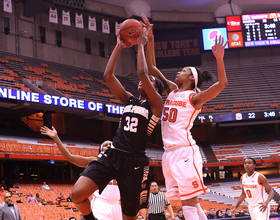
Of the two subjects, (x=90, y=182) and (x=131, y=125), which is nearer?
(x=90, y=182)

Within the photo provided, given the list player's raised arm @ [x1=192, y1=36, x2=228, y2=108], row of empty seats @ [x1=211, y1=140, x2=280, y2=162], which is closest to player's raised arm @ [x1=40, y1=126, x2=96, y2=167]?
player's raised arm @ [x1=192, y1=36, x2=228, y2=108]

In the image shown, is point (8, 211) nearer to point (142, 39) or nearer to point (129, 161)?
point (129, 161)

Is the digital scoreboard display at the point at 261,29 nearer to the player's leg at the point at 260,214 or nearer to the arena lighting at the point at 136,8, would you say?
the arena lighting at the point at 136,8

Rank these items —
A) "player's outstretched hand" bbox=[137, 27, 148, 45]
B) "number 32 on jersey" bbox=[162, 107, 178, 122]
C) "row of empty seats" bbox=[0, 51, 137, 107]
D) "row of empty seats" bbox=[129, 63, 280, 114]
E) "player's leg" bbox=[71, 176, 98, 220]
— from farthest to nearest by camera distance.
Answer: "row of empty seats" bbox=[129, 63, 280, 114] < "row of empty seats" bbox=[0, 51, 137, 107] < "number 32 on jersey" bbox=[162, 107, 178, 122] < "player's outstretched hand" bbox=[137, 27, 148, 45] < "player's leg" bbox=[71, 176, 98, 220]

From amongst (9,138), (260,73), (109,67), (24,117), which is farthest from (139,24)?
(260,73)

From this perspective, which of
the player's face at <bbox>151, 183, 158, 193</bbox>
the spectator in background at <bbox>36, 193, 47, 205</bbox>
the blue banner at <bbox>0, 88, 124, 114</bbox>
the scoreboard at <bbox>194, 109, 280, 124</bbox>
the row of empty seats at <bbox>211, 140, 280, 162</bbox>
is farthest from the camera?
the scoreboard at <bbox>194, 109, 280, 124</bbox>

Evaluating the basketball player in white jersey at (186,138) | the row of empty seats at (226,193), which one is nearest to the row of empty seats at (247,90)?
the row of empty seats at (226,193)

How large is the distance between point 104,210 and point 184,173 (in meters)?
1.95

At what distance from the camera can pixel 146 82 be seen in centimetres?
374

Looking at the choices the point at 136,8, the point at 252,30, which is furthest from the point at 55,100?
the point at 252,30

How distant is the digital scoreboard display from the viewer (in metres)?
27.7

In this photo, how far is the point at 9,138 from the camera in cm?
1808

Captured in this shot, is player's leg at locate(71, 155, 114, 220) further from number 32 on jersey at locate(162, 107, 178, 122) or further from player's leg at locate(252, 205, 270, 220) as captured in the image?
player's leg at locate(252, 205, 270, 220)

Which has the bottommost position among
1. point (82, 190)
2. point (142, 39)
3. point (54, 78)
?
point (82, 190)
